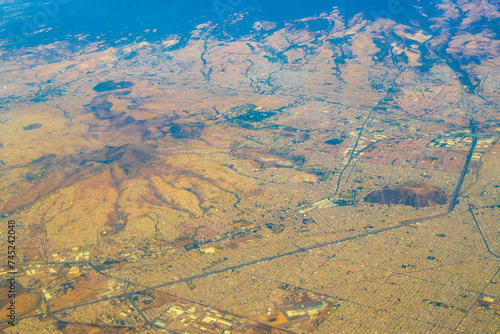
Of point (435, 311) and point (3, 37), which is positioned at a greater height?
point (3, 37)

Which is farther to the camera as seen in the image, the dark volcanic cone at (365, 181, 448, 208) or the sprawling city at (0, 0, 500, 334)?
the dark volcanic cone at (365, 181, 448, 208)

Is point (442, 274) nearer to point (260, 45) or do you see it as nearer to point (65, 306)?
point (65, 306)

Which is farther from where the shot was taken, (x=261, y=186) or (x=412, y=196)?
(x=261, y=186)

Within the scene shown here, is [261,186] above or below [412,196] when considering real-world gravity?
above

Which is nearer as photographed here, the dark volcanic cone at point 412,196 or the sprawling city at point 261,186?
the sprawling city at point 261,186

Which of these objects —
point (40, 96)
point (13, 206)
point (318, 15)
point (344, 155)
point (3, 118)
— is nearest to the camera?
point (13, 206)

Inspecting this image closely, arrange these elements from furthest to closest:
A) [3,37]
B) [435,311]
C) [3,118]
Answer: [3,37] → [3,118] → [435,311]

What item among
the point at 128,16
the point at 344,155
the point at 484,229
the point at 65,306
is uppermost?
the point at 128,16

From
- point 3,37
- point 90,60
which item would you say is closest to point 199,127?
point 90,60
